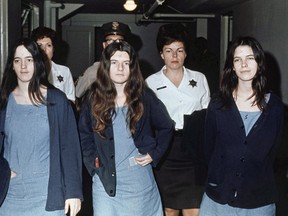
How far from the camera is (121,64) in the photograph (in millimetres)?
2670

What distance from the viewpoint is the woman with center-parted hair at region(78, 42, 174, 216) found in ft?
8.57

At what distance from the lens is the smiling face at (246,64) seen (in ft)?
8.04

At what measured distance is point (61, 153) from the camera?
95.3 inches

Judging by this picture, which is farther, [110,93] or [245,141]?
[110,93]

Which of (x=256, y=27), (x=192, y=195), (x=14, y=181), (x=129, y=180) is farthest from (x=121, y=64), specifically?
(x=256, y=27)

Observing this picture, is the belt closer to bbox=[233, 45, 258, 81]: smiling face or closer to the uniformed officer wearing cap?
the uniformed officer wearing cap

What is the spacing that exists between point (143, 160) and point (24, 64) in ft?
2.85

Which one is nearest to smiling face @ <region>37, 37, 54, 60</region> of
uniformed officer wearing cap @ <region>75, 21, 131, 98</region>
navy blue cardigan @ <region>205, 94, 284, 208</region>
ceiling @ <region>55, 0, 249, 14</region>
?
uniformed officer wearing cap @ <region>75, 21, 131, 98</region>

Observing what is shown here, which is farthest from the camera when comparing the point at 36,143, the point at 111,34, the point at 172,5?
the point at 172,5

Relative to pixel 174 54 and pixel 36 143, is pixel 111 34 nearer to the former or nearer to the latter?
pixel 174 54

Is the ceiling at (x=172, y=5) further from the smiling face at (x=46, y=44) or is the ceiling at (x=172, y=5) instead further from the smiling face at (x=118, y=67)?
the smiling face at (x=118, y=67)

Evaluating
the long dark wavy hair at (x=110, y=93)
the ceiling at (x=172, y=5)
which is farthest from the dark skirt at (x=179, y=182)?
the ceiling at (x=172, y=5)

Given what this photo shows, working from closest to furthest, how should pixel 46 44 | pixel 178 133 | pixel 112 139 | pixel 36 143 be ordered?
1. pixel 36 143
2. pixel 112 139
3. pixel 178 133
4. pixel 46 44

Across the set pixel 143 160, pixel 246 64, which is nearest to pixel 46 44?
pixel 143 160
